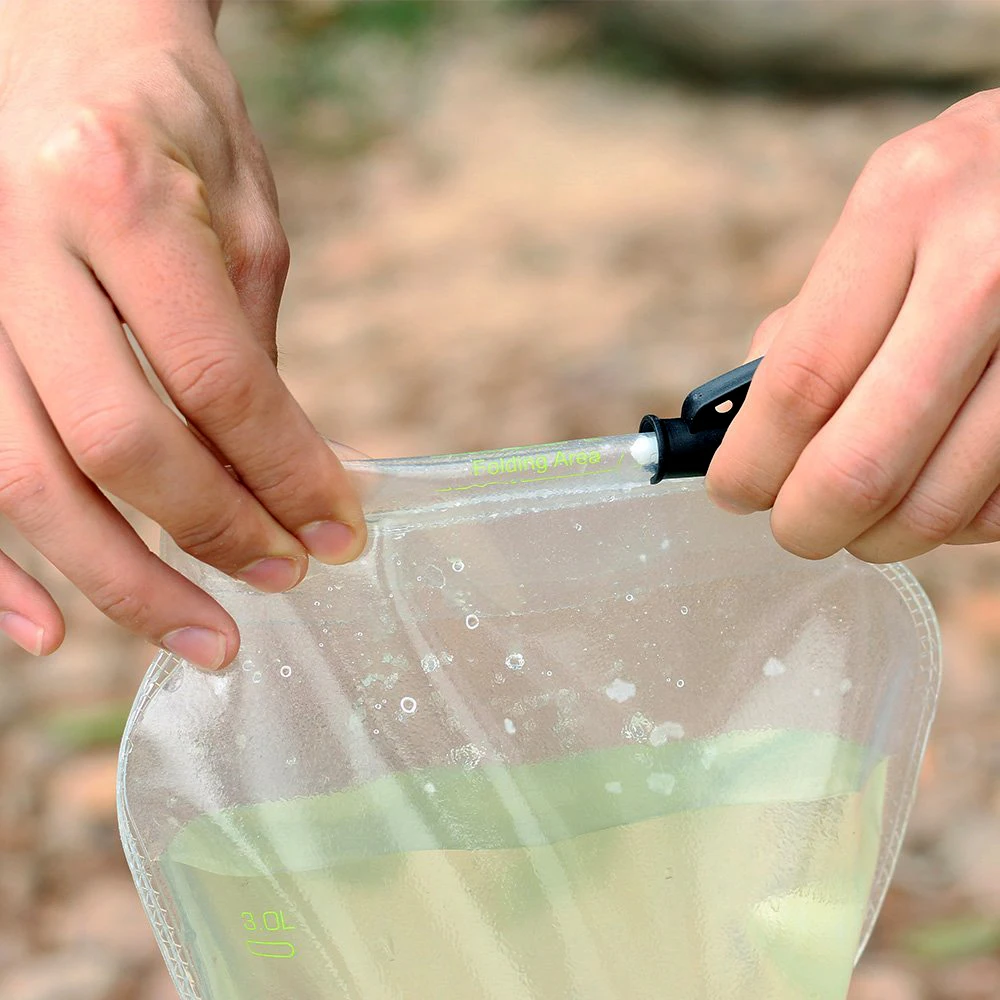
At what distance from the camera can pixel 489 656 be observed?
870 mm

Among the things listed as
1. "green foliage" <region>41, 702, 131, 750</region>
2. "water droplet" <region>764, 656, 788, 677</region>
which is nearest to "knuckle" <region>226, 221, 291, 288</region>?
"water droplet" <region>764, 656, 788, 677</region>

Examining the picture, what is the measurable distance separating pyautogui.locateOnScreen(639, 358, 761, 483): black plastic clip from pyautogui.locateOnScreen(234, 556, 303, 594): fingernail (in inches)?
9.6

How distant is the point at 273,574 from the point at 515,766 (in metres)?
0.21

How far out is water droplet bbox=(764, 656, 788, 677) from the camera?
0.91 meters

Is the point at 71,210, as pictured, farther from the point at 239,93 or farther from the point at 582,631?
the point at 582,631

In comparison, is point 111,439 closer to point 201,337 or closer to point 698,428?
point 201,337

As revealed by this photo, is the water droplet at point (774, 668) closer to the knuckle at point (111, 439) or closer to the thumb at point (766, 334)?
the thumb at point (766, 334)

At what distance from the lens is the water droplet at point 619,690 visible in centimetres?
88

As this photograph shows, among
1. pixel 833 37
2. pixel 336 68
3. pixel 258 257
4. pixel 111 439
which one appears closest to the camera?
pixel 111 439

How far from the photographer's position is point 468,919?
2.71 feet

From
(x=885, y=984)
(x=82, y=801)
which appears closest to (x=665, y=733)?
(x=885, y=984)

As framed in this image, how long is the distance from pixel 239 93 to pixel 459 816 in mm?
579

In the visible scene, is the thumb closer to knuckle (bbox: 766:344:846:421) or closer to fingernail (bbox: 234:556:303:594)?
knuckle (bbox: 766:344:846:421)

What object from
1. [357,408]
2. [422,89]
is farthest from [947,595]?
[422,89]
